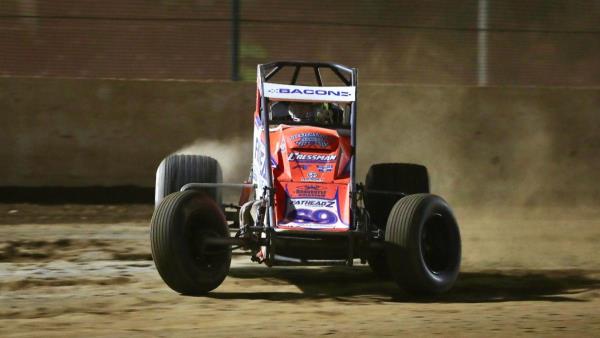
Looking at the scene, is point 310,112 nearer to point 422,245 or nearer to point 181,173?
point 181,173

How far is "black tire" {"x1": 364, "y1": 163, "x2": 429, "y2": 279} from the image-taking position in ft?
31.0

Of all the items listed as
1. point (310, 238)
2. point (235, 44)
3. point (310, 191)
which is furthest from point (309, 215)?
point (235, 44)

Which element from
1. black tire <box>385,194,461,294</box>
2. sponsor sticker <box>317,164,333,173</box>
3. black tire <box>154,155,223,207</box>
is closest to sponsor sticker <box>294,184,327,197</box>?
sponsor sticker <box>317,164,333,173</box>

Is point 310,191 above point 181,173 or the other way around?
the other way around

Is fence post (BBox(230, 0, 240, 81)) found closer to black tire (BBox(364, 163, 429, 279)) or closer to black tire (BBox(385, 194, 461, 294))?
black tire (BBox(364, 163, 429, 279))

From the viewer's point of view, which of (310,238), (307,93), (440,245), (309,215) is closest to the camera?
(310,238)

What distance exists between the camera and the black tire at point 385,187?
945cm

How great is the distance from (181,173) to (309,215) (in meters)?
1.62

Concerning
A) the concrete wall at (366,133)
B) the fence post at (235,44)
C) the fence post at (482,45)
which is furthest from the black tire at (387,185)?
the fence post at (482,45)

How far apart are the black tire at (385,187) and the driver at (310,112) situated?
1.96 feet

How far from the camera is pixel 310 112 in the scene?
9.44 metres

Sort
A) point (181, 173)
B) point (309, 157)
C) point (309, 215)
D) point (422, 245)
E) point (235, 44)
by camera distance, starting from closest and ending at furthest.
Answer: point (309, 215), point (422, 245), point (309, 157), point (181, 173), point (235, 44)

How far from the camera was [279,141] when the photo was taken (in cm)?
894

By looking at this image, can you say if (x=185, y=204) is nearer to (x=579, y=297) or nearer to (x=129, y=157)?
(x=579, y=297)
